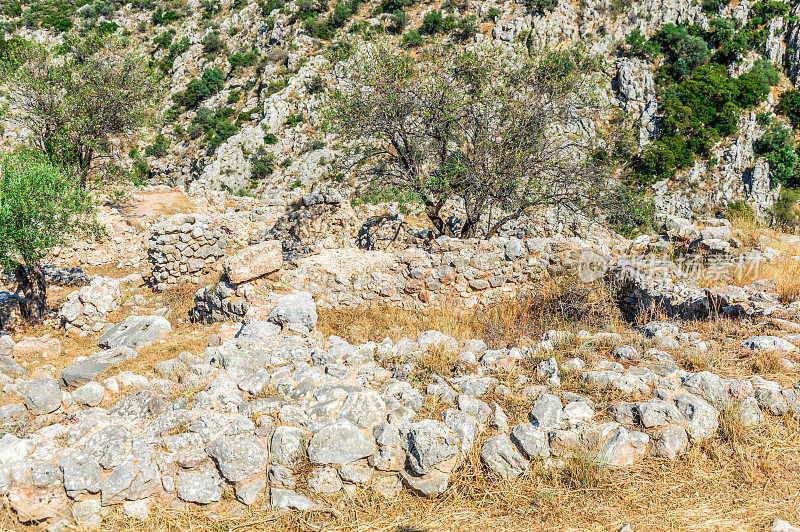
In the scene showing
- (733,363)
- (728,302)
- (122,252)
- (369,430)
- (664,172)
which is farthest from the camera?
(664,172)

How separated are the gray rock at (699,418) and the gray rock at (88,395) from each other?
19.0ft

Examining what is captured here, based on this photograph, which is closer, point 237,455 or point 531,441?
point 237,455

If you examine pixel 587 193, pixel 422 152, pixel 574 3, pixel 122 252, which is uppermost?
pixel 574 3

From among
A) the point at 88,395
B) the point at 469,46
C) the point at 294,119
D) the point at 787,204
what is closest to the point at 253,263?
the point at 88,395

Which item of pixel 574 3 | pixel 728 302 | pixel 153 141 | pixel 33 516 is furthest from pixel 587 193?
pixel 153 141

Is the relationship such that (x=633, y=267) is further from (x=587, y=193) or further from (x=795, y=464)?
(x=795, y=464)

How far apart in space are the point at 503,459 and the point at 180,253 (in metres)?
11.4

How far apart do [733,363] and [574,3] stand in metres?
43.4

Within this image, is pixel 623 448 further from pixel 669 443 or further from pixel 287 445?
pixel 287 445

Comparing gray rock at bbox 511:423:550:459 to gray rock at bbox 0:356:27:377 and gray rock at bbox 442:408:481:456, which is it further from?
gray rock at bbox 0:356:27:377

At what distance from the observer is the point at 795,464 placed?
3.72 metres

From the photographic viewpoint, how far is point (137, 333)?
713 cm

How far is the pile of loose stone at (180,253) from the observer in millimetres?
12117

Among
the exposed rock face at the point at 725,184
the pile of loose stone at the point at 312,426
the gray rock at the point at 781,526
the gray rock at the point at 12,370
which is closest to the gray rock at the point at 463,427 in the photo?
the pile of loose stone at the point at 312,426
